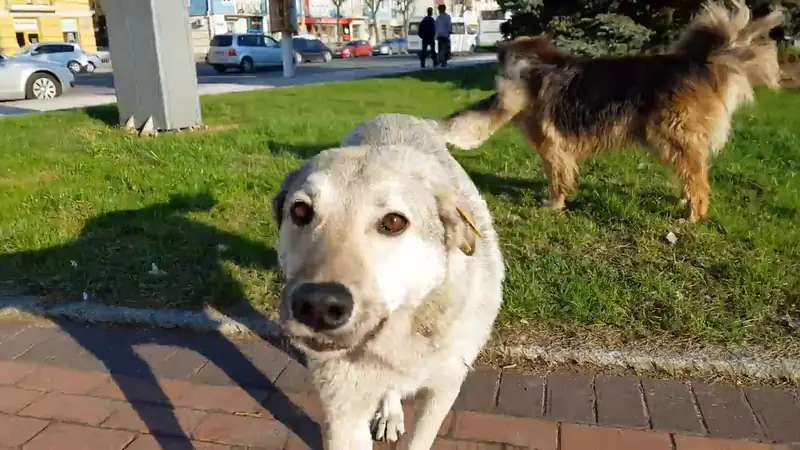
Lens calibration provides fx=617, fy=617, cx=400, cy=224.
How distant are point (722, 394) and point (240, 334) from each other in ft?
8.40

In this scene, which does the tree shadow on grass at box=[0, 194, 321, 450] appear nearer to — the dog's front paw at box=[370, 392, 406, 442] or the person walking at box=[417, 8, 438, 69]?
the dog's front paw at box=[370, 392, 406, 442]

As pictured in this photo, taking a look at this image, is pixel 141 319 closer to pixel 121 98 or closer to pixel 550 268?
pixel 550 268

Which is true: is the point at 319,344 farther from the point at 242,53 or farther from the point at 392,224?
the point at 242,53

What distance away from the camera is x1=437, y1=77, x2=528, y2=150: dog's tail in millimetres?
4211

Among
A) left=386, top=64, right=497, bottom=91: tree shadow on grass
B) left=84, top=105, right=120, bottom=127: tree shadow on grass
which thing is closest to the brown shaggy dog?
left=84, top=105, right=120, bottom=127: tree shadow on grass

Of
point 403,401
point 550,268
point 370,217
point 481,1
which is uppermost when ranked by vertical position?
point 481,1

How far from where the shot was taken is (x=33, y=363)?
11.1 feet

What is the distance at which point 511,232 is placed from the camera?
4.75m

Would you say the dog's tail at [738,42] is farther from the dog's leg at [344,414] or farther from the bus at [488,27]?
the bus at [488,27]

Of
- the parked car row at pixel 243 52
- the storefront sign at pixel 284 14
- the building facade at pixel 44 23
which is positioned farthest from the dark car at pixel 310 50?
the building facade at pixel 44 23

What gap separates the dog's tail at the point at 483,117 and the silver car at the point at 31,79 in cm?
1447

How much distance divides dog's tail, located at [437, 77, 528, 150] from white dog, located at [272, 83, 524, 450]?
5.46 ft

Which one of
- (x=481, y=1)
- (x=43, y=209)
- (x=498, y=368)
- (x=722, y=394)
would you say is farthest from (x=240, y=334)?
(x=481, y=1)

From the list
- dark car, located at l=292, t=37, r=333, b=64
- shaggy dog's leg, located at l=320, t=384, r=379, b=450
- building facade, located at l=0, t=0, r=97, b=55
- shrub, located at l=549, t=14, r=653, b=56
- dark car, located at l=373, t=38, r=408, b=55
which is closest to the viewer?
shaggy dog's leg, located at l=320, t=384, r=379, b=450
